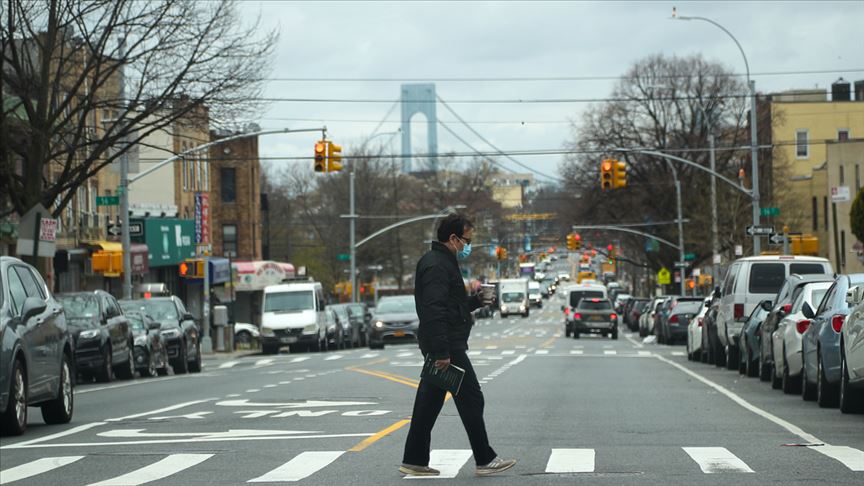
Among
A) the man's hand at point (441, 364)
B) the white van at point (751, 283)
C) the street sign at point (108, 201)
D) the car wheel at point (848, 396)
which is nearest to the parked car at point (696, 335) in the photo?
the white van at point (751, 283)

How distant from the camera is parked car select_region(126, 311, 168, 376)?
31.7 meters

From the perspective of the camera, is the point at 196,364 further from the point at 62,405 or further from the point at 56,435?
the point at 56,435

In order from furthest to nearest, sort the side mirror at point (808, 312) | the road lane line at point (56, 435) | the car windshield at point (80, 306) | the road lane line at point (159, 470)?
the car windshield at point (80, 306) < the side mirror at point (808, 312) < the road lane line at point (56, 435) < the road lane line at point (159, 470)

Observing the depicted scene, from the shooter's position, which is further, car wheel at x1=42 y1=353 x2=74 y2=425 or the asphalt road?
car wheel at x1=42 y1=353 x2=74 y2=425

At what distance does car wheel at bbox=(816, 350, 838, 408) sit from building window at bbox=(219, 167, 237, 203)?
221 ft

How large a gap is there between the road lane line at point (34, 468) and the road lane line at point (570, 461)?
12.8ft

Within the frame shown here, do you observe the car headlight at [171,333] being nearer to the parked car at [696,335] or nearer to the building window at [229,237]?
the parked car at [696,335]

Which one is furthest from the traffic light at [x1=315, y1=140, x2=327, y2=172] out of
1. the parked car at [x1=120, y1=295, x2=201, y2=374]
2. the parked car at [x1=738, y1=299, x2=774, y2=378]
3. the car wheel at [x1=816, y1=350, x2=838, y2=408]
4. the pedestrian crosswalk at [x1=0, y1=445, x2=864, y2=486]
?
the pedestrian crosswalk at [x1=0, y1=445, x2=864, y2=486]

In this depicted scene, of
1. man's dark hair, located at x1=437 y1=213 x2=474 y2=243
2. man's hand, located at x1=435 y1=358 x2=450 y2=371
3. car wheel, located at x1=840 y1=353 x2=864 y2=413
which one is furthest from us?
car wheel, located at x1=840 y1=353 x2=864 y2=413

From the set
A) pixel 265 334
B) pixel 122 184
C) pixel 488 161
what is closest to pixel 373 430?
pixel 122 184

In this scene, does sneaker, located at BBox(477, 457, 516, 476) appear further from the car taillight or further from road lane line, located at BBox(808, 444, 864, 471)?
the car taillight

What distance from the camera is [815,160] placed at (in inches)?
3509

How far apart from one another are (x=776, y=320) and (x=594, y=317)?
3703 centimetres

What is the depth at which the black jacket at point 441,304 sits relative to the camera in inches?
436
